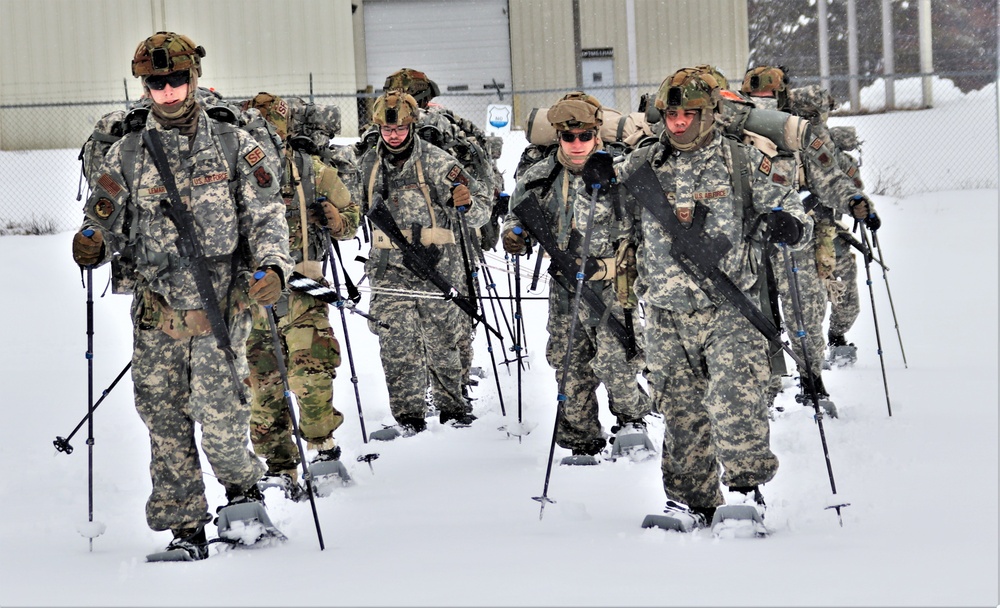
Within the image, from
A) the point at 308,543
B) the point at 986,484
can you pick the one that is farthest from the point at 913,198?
the point at 308,543

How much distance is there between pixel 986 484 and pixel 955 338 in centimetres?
690

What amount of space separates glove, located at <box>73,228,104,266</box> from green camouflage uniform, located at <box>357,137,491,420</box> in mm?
3416

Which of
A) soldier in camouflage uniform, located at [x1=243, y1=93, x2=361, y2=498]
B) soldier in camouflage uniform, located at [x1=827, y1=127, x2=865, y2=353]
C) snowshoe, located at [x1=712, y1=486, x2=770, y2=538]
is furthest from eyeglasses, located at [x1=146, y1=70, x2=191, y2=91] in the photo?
soldier in camouflage uniform, located at [x1=827, y1=127, x2=865, y2=353]

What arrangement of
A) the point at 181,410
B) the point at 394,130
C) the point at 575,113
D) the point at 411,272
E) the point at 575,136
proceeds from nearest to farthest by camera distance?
the point at 181,410
the point at 575,113
the point at 575,136
the point at 394,130
the point at 411,272

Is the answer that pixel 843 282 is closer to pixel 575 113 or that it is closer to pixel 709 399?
pixel 575 113

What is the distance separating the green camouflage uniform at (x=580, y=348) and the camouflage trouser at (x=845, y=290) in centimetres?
376

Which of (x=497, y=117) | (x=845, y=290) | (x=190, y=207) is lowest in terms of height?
(x=845, y=290)

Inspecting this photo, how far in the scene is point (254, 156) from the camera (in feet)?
19.4

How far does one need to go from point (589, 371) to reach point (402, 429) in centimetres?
170

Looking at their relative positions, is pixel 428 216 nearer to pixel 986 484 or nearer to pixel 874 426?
pixel 874 426

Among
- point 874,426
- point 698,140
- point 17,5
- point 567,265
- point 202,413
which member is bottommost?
point 874,426

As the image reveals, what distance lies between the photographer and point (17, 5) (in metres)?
22.2

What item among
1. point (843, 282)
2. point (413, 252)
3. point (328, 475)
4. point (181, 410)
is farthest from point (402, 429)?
point (843, 282)

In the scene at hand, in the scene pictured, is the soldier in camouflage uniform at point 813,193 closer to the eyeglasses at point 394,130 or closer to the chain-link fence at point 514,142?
the eyeglasses at point 394,130
